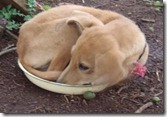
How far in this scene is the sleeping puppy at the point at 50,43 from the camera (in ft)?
10.8

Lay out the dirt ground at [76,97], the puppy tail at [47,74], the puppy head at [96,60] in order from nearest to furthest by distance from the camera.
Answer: the puppy head at [96,60], the dirt ground at [76,97], the puppy tail at [47,74]

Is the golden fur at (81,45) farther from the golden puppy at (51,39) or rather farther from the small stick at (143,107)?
the small stick at (143,107)

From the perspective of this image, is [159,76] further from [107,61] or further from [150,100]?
[107,61]

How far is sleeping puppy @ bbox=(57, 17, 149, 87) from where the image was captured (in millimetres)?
2959

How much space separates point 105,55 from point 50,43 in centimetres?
64

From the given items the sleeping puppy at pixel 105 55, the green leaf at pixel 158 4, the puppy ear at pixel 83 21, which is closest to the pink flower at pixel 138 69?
the sleeping puppy at pixel 105 55

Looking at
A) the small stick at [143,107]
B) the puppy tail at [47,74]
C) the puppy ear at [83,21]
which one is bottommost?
the small stick at [143,107]

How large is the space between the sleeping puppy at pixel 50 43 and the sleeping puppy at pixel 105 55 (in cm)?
13

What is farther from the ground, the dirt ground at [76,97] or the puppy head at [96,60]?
the puppy head at [96,60]

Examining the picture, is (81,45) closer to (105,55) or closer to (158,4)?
(105,55)

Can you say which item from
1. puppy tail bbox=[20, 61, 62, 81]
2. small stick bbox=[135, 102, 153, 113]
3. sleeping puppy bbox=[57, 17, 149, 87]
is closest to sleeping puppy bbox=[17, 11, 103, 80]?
puppy tail bbox=[20, 61, 62, 81]

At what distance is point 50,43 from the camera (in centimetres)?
337

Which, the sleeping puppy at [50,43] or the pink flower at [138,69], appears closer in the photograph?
the pink flower at [138,69]

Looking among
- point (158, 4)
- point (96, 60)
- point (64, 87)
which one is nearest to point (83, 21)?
point (96, 60)
